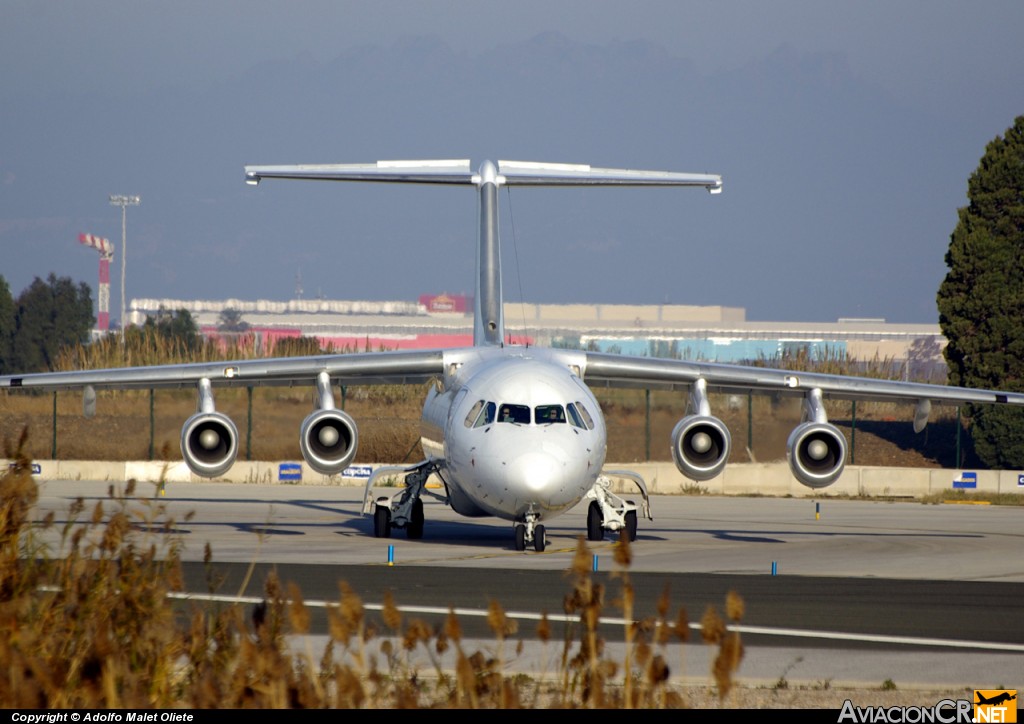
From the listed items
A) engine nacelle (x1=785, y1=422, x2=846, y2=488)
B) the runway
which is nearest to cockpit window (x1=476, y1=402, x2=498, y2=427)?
the runway

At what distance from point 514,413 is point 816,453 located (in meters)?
5.31

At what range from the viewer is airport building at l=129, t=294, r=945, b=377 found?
8989cm

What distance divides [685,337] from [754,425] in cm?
6419

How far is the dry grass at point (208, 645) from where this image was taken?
190 inches

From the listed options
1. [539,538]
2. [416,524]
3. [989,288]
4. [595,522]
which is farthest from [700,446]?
[989,288]

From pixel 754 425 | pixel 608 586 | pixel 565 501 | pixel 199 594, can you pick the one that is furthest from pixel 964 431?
pixel 199 594

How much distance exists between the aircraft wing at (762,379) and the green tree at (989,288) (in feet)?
47.9

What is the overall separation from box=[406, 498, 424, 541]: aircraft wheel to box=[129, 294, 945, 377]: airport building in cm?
4985

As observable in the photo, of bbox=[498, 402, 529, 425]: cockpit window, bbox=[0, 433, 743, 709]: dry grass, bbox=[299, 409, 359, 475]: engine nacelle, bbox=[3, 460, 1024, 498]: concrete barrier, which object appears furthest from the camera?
bbox=[3, 460, 1024, 498]: concrete barrier

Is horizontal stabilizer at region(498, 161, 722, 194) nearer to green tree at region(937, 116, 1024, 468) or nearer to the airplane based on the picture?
the airplane

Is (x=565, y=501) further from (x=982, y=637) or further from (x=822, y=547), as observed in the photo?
(x=982, y=637)

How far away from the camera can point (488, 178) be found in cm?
2241

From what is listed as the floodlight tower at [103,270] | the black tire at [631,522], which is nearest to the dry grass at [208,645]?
the black tire at [631,522]

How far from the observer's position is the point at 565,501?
54.8ft
